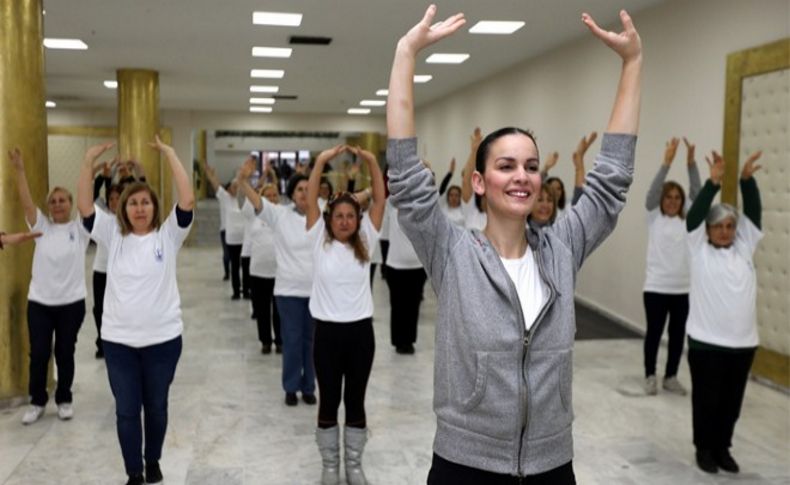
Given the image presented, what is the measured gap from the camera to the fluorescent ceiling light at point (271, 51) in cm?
1140

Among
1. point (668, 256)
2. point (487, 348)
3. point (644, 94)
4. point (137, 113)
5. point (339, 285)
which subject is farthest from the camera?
point (137, 113)

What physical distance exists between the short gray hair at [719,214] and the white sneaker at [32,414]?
190 inches

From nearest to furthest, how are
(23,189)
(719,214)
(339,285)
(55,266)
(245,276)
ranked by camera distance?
(339,285) < (719,214) < (23,189) < (55,266) < (245,276)

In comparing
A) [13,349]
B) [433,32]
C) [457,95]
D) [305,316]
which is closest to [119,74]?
[457,95]

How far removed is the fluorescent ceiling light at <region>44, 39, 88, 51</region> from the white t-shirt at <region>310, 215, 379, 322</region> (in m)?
8.24

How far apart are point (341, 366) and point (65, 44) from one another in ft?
30.1

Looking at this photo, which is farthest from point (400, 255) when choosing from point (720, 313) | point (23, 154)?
point (720, 313)

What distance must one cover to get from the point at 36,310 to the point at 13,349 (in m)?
0.84

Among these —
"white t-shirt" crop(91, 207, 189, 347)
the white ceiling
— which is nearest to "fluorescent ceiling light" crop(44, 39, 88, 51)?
the white ceiling

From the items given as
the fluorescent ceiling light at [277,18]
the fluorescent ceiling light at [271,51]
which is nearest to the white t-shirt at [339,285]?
the fluorescent ceiling light at [277,18]

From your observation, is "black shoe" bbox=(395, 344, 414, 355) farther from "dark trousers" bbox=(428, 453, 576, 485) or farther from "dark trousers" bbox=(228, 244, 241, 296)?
"dark trousers" bbox=(428, 453, 576, 485)

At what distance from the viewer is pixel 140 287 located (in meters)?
3.98

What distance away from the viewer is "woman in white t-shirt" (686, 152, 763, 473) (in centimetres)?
452

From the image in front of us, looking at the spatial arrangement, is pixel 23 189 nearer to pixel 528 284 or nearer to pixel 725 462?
pixel 528 284
